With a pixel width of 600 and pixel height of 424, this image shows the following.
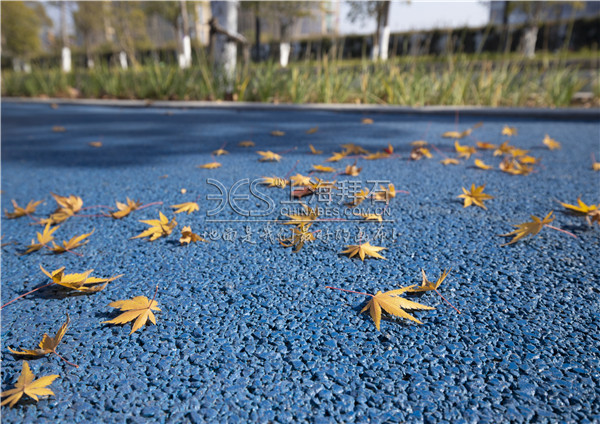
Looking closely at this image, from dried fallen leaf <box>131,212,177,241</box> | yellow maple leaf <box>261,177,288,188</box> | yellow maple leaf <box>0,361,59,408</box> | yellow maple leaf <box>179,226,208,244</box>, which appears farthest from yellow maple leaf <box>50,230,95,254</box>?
yellow maple leaf <box>261,177,288,188</box>

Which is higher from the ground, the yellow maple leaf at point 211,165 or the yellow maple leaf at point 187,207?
the yellow maple leaf at point 211,165

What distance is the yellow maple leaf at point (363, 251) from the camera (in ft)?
4.70

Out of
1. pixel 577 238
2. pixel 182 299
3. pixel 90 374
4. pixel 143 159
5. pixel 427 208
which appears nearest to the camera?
pixel 90 374

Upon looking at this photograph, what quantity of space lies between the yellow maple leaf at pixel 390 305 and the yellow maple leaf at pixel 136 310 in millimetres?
574

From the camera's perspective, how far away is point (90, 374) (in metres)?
0.92

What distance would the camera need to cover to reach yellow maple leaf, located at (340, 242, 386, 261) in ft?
4.70

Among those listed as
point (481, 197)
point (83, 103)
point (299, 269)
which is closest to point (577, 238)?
point (481, 197)

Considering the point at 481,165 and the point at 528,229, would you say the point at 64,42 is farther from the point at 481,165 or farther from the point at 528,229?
the point at 528,229

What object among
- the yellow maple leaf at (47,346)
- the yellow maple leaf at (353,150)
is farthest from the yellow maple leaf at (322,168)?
the yellow maple leaf at (47,346)

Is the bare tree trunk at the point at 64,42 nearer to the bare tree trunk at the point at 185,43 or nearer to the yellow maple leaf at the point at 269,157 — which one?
the bare tree trunk at the point at 185,43

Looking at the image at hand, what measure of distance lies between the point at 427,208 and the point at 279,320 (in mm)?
1071

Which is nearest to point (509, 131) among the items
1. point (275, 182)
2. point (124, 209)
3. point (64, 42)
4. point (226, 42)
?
point (275, 182)

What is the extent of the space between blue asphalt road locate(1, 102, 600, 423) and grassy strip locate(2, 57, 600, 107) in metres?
3.30

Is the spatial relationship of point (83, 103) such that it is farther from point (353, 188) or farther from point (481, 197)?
point (481, 197)
